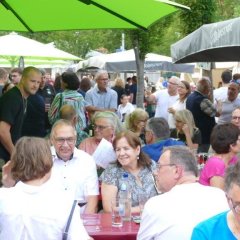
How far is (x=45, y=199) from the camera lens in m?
3.53

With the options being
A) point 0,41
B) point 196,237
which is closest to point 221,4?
point 0,41

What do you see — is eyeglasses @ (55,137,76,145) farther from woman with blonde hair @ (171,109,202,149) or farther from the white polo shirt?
woman with blonde hair @ (171,109,202,149)

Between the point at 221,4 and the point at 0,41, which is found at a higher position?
the point at 221,4

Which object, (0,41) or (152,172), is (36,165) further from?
(0,41)

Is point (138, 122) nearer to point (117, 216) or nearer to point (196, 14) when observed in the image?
point (117, 216)

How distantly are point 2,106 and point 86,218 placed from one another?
6.86 feet

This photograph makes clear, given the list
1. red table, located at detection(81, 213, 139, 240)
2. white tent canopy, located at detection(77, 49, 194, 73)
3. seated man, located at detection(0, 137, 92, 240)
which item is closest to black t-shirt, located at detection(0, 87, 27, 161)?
red table, located at detection(81, 213, 139, 240)

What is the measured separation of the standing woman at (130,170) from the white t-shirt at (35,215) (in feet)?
5.17

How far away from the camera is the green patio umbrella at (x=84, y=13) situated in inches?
224

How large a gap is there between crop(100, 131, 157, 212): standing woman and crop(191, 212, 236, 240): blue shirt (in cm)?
234

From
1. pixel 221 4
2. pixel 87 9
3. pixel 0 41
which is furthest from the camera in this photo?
pixel 221 4

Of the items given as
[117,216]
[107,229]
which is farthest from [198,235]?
[117,216]

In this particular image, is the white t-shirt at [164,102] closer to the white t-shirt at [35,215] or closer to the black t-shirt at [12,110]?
the black t-shirt at [12,110]

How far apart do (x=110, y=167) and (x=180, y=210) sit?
182 centimetres
